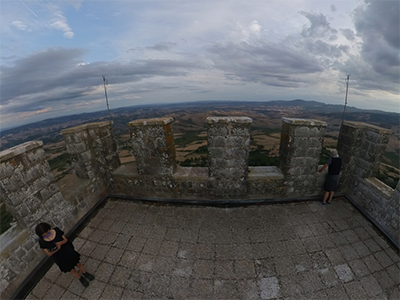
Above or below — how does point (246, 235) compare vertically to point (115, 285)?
above

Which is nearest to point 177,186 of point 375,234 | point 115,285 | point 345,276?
point 115,285

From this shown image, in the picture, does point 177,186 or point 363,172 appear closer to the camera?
point 363,172

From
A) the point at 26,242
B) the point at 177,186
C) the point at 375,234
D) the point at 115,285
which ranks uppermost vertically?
the point at 177,186

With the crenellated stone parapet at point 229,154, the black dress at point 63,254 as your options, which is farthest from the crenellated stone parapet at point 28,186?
the crenellated stone parapet at point 229,154

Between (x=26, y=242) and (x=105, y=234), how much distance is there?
1.24 m

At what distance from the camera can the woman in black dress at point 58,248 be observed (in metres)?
2.68

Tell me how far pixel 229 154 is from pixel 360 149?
318 cm

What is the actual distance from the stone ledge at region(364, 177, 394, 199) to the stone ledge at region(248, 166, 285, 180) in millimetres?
1897

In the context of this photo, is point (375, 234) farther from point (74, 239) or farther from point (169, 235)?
point (74, 239)

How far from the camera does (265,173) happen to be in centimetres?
456

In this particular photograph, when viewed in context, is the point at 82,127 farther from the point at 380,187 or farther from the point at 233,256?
the point at 380,187

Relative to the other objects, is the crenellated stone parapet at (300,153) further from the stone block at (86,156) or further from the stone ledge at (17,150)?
the stone ledge at (17,150)

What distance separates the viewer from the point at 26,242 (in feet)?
10.3

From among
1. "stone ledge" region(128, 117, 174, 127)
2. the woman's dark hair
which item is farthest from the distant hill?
the woman's dark hair
